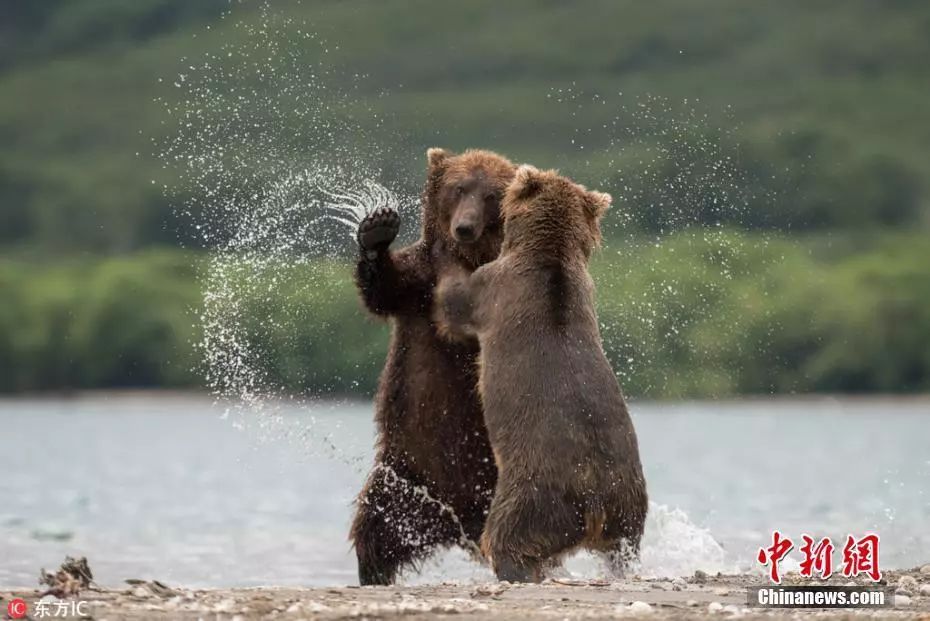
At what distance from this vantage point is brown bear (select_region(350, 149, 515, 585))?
7965mm

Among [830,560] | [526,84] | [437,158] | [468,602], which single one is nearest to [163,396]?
[526,84]

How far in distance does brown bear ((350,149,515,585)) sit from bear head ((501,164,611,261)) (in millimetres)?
323

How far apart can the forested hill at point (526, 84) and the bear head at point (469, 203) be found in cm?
3761

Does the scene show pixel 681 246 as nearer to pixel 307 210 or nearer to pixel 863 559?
pixel 307 210

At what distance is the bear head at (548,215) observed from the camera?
24.4 feet

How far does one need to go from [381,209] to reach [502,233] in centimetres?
59

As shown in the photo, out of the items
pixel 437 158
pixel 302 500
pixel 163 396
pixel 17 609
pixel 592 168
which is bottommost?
pixel 17 609

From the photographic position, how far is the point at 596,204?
7766 millimetres

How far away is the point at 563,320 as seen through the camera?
7.29 meters

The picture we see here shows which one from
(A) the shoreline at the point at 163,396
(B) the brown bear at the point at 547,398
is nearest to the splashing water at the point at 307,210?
(B) the brown bear at the point at 547,398

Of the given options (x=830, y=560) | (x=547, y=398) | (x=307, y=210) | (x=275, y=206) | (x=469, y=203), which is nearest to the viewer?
(x=547, y=398)

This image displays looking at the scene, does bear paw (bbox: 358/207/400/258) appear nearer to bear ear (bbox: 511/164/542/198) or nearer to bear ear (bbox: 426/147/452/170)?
bear ear (bbox: 426/147/452/170)

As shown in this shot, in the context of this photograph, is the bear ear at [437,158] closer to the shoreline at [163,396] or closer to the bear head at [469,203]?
the bear head at [469,203]

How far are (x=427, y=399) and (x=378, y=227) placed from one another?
859 mm
